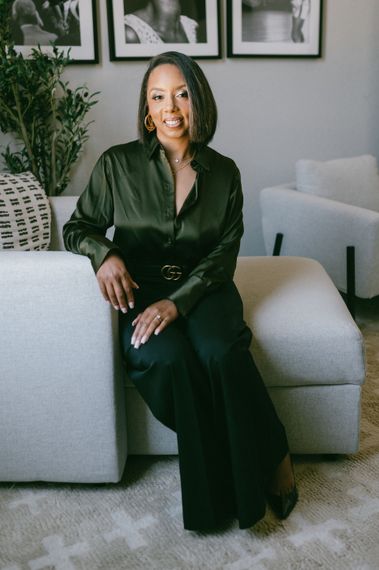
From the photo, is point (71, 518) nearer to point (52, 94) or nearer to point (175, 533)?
point (175, 533)

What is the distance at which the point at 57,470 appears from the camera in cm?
178

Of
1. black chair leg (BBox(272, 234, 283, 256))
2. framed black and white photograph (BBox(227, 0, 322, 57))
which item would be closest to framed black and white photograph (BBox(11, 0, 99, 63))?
framed black and white photograph (BBox(227, 0, 322, 57))

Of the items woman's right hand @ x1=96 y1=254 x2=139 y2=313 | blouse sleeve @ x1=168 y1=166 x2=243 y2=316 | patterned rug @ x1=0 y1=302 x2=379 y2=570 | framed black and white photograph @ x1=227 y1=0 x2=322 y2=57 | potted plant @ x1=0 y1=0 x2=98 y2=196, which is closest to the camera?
patterned rug @ x1=0 y1=302 x2=379 y2=570

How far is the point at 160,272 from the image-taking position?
1.87 metres

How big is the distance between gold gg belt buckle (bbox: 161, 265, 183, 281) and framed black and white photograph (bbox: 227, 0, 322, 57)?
6.37ft

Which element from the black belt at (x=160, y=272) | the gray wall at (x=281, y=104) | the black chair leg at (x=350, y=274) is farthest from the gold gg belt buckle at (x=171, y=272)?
the gray wall at (x=281, y=104)

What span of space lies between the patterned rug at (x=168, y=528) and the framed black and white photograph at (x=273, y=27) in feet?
7.77

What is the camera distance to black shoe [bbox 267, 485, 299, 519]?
1.67 meters

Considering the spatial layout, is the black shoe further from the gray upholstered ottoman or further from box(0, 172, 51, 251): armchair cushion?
box(0, 172, 51, 251): armchair cushion

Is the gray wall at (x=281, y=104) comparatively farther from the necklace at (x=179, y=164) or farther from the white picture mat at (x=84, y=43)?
the necklace at (x=179, y=164)

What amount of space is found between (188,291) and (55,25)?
202cm

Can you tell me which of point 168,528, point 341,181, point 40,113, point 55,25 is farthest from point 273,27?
point 168,528

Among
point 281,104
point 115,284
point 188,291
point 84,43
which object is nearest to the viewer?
point 115,284

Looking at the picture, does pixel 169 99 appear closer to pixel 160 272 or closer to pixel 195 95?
pixel 195 95
